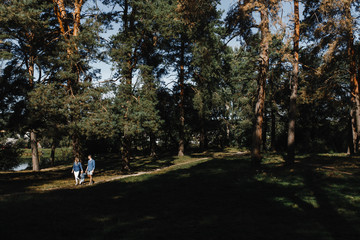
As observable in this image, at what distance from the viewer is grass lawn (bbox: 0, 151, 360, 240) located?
5.81m

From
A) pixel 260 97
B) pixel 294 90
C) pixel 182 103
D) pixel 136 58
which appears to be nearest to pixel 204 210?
pixel 260 97

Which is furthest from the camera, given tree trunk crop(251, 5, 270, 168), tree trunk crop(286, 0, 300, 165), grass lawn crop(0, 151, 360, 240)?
tree trunk crop(286, 0, 300, 165)

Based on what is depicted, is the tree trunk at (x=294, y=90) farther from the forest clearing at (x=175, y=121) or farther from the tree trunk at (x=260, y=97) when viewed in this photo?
the tree trunk at (x=260, y=97)

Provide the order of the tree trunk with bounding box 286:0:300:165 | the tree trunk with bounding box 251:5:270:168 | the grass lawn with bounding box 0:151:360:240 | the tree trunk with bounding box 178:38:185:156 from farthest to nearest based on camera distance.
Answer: the tree trunk with bounding box 178:38:185:156 → the tree trunk with bounding box 286:0:300:165 → the tree trunk with bounding box 251:5:270:168 → the grass lawn with bounding box 0:151:360:240

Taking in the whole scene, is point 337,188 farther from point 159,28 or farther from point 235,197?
point 159,28

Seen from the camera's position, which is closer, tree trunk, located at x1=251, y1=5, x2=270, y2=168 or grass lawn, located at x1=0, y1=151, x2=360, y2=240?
grass lawn, located at x1=0, y1=151, x2=360, y2=240

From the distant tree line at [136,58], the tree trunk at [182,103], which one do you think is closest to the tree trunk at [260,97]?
the distant tree line at [136,58]

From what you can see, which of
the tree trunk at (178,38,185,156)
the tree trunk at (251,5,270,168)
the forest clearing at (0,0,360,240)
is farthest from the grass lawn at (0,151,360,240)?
the tree trunk at (178,38,185,156)

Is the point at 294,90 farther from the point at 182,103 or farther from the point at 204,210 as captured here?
the point at 182,103

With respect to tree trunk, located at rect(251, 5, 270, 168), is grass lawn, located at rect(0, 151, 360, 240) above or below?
below

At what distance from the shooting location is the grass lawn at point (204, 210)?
5.81 metres

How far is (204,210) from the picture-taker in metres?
7.73

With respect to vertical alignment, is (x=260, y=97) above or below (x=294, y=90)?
below

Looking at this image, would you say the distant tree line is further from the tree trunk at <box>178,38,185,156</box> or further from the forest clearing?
the tree trunk at <box>178,38,185,156</box>
